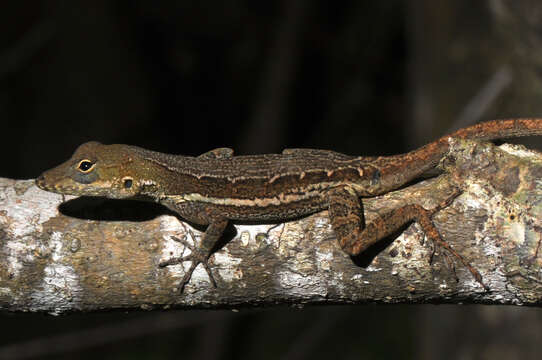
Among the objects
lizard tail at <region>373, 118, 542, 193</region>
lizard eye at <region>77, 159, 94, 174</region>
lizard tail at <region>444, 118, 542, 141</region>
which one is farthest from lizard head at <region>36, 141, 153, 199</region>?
lizard tail at <region>444, 118, 542, 141</region>

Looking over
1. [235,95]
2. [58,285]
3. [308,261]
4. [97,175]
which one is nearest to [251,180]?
[308,261]

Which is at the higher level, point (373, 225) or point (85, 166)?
point (85, 166)

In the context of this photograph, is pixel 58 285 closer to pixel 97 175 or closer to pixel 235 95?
pixel 97 175

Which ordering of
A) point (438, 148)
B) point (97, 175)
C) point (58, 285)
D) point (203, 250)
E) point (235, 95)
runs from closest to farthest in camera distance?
point (58, 285) < point (203, 250) < point (438, 148) < point (97, 175) < point (235, 95)

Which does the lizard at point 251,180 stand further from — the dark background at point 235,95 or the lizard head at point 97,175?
the dark background at point 235,95

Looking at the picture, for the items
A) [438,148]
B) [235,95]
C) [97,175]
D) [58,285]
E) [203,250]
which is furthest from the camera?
[235,95]

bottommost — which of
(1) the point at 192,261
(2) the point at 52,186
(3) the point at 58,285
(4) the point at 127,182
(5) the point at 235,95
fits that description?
(3) the point at 58,285
